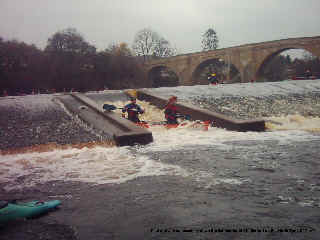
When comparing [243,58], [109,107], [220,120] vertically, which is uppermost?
[243,58]

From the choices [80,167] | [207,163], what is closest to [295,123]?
[207,163]

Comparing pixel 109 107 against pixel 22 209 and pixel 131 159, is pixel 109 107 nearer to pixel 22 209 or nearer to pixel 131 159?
pixel 131 159

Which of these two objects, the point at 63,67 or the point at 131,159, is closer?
the point at 131,159

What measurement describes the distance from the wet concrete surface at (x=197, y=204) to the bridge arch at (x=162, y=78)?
51220 millimetres

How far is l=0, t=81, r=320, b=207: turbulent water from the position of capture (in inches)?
185

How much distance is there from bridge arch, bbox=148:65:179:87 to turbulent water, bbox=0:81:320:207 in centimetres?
4735

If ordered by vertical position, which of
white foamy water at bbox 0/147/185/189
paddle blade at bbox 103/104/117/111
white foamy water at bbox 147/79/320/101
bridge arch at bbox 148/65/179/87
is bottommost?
white foamy water at bbox 0/147/185/189

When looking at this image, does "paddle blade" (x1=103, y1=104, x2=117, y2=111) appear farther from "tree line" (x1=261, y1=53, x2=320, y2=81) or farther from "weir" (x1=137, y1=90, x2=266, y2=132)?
"tree line" (x1=261, y1=53, x2=320, y2=81)

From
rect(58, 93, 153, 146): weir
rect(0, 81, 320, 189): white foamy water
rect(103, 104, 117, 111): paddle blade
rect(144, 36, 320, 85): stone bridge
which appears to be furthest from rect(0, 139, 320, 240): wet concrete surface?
rect(144, 36, 320, 85): stone bridge

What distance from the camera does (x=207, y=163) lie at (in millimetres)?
6023

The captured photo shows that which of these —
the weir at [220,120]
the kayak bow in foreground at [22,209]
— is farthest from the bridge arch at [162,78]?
the kayak bow in foreground at [22,209]

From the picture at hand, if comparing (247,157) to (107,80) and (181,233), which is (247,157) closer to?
(181,233)

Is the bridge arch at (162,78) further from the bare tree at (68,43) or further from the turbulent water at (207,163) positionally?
the turbulent water at (207,163)

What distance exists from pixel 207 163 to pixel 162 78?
53277mm
